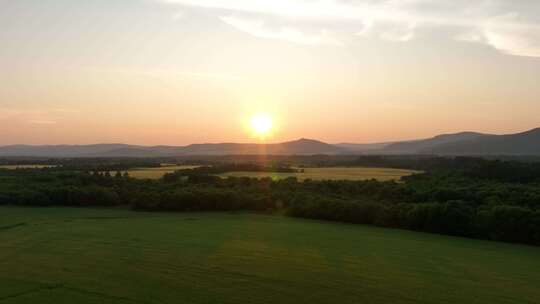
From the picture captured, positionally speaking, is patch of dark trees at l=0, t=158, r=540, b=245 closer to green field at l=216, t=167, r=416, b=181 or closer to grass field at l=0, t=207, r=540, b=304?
grass field at l=0, t=207, r=540, b=304

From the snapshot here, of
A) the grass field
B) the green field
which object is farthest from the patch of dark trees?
the green field

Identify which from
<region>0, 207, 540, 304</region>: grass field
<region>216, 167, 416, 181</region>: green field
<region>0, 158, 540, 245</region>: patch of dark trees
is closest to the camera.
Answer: <region>0, 207, 540, 304</region>: grass field

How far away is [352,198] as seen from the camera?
90.0 m

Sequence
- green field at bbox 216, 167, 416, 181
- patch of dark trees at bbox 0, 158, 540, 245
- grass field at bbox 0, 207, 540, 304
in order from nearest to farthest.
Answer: grass field at bbox 0, 207, 540, 304 → patch of dark trees at bbox 0, 158, 540, 245 → green field at bbox 216, 167, 416, 181

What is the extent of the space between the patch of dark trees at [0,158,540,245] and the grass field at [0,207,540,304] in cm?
431

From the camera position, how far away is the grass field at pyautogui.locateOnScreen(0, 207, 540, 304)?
3572 cm

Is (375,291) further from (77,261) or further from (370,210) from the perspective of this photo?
(370,210)

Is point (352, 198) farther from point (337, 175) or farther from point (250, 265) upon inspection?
point (337, 175)

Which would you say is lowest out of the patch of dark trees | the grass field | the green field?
the grass field

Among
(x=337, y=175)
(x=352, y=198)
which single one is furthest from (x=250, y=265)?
(x=337, y=175)

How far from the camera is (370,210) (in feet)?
254

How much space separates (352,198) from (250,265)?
4789 cm

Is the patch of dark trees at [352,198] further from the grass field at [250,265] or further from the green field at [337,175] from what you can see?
the green field at [337,175]

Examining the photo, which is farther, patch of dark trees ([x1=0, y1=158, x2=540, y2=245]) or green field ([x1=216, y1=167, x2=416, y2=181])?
green field ([x1=216, y1=167, x2=416, y2=181])
